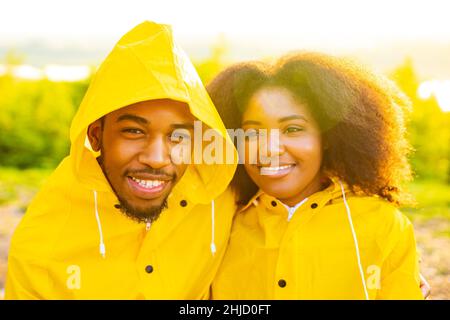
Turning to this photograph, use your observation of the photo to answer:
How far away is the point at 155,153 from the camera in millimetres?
2768

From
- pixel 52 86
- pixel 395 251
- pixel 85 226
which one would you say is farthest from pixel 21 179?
pixel 395 251

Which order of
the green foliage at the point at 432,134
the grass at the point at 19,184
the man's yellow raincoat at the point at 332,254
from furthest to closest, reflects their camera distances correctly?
the green foliage at the point at 432,134 < the grass at the point at 19,184 < the man's yellow raincoat at the point at 332,254

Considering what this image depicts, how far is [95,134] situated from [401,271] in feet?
5.71

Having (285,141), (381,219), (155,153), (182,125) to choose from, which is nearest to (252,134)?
(285,141)

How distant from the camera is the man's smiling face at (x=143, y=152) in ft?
9.09

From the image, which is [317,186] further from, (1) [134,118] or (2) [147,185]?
(1) [134,118]

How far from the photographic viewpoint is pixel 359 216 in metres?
2.95

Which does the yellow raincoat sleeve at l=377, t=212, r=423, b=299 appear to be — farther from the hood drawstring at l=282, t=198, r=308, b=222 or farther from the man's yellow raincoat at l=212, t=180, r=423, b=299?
the hood drawstring at l=282, t=198, r=308, b=222

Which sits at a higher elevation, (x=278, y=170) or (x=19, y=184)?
(x=19, y=184)

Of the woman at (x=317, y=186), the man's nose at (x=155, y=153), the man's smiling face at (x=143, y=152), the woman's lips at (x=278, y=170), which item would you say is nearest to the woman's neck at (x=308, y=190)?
the woman at (x=317, y=186)

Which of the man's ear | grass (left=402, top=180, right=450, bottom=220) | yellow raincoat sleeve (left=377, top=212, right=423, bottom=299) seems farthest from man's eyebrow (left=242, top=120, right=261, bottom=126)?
grass (left=402, top=180, right=450, bottom=220)

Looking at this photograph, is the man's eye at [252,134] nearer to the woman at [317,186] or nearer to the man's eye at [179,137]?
the woman at [317,186]

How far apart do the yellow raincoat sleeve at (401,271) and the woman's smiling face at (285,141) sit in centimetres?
55
